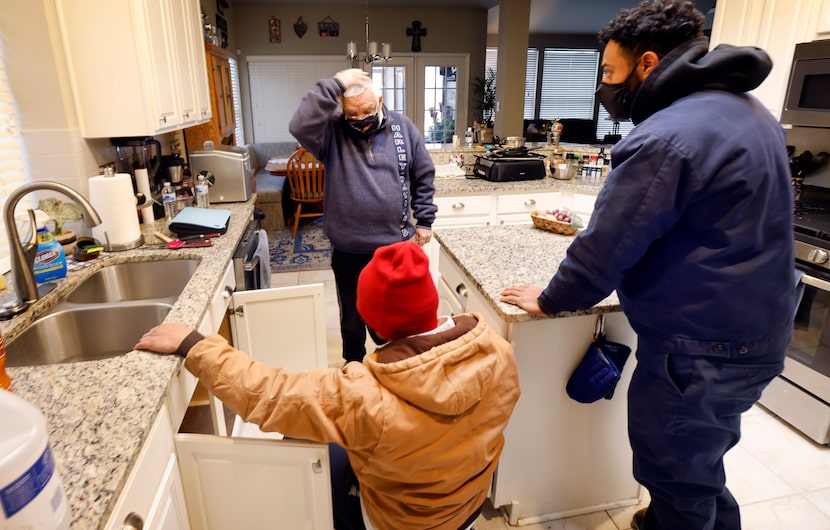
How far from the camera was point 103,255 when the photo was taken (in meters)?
1.97

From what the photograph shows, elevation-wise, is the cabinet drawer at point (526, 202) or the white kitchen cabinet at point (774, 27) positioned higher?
the white kitchen cabinet at point (774, 27)

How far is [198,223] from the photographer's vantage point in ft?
7.36

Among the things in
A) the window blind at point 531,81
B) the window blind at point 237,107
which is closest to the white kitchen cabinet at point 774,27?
the window blind at point 237,107

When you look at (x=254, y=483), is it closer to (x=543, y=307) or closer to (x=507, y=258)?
(x=543, y=307)

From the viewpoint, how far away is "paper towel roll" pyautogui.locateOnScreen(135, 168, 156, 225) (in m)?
2.44

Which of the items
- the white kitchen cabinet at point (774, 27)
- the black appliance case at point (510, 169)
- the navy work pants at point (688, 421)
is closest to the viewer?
the navy work pants at point (688, 421)

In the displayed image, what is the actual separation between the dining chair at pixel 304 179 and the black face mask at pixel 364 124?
10.3 feet

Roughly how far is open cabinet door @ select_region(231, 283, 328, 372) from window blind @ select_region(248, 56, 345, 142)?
5927 mm

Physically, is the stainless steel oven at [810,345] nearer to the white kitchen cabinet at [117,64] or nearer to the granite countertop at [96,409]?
the granite countertop at [96,409]

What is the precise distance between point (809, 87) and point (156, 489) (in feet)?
9.96

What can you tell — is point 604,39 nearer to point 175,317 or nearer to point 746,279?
point 746,279

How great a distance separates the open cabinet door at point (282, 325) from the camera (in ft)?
6.43

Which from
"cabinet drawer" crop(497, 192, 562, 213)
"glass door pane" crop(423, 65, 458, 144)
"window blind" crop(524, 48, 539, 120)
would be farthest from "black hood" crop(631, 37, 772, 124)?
"window blind" crop(524, 48, 539, 120)

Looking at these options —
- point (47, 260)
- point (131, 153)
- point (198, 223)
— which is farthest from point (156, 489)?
point (131, 153)
